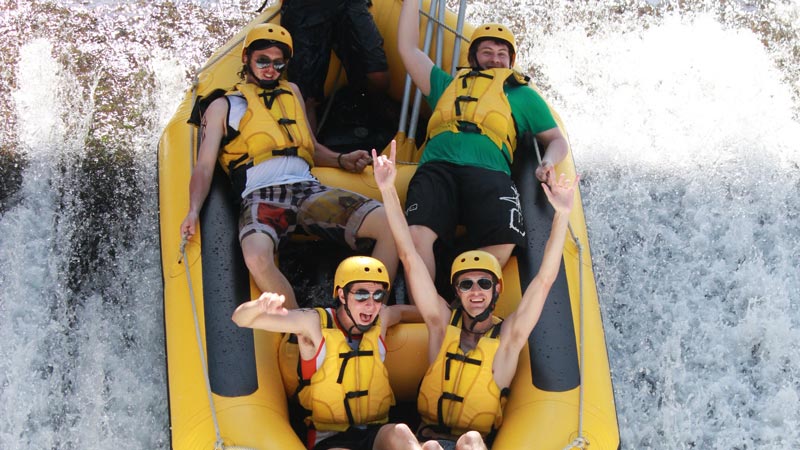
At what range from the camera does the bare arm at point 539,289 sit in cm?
283

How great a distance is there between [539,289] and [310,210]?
94 cm

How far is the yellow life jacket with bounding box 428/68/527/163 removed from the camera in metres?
3.55

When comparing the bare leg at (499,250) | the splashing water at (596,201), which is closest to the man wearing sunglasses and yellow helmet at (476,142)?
the bare leg at (499,250)

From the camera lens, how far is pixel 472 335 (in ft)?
9.68

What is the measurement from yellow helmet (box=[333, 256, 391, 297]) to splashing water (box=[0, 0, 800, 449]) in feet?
4.02

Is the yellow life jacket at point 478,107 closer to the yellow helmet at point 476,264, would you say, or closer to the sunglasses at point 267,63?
the sunglasses at point 267,63

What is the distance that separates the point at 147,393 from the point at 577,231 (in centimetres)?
172

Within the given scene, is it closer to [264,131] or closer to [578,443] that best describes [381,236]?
[264,131]

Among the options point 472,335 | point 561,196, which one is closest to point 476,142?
point 561,196

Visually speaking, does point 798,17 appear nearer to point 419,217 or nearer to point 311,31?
point 311,31

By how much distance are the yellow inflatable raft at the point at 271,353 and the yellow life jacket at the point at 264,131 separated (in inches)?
4.2

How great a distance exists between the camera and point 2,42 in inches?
224

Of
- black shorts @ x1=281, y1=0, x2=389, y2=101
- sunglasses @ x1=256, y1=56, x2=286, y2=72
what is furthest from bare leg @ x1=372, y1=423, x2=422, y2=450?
black shorts @ x1=281, y1=0, x2=389, y2=101

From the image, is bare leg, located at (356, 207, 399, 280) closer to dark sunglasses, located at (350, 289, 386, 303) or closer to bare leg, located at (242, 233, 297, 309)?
bare leg, located at (242, 233, 297, 309)
